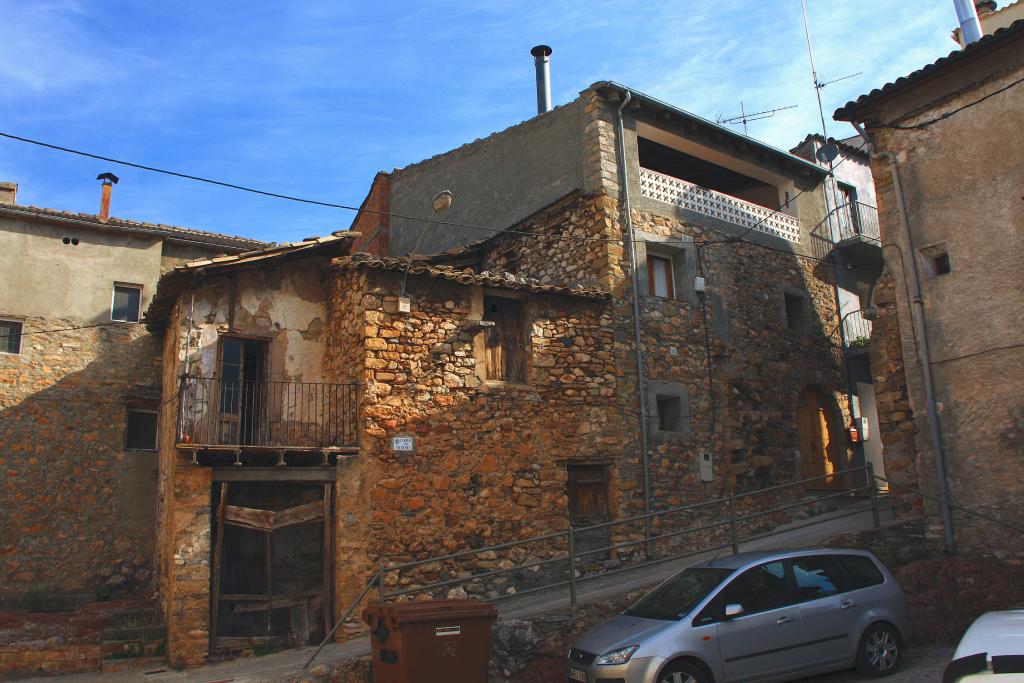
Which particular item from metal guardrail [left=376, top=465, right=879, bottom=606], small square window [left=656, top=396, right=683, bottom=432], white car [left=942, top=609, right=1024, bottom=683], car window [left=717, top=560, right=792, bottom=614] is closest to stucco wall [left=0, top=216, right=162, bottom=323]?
metal guardrail [left=376, top=465, right=879, bottom=606]

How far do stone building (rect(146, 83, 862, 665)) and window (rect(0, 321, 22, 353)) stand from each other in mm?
2912

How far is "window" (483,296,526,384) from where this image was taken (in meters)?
12.7

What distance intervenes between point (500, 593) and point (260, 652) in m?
3.35

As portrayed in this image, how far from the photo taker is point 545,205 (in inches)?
599

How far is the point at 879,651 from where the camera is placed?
801 cm

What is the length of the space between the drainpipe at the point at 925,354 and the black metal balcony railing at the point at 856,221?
6.49 metres

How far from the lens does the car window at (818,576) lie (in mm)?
7988

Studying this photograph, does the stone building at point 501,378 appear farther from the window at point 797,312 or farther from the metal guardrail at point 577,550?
the metal guardrail at point 577,550

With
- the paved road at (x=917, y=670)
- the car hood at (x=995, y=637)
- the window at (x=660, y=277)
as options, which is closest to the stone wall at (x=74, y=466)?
the window at (x=660, y=277)

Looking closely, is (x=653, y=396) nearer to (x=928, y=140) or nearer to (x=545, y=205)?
(x=545, y=205)

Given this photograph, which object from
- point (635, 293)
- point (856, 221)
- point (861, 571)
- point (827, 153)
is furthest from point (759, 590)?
point (827, 153)

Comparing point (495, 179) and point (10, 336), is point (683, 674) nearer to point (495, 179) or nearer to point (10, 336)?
point (495, 179)

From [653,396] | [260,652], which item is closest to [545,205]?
[653,396]

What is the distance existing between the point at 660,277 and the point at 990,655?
10847mm
